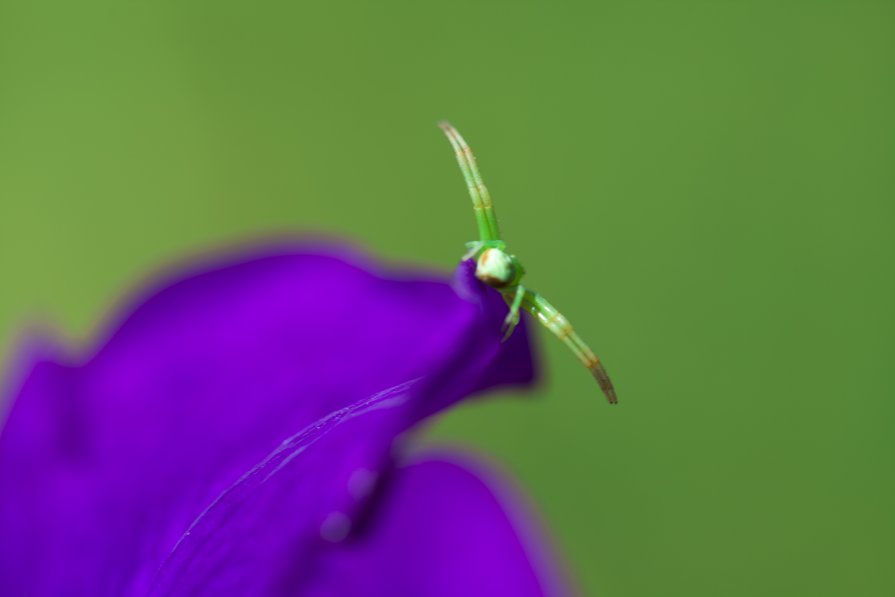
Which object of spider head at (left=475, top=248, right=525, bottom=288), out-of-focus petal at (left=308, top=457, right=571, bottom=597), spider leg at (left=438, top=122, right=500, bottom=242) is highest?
spider leg at (left=438, top=122, right=500, bottom=242)

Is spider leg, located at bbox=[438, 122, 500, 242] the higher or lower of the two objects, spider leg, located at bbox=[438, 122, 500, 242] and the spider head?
the higher

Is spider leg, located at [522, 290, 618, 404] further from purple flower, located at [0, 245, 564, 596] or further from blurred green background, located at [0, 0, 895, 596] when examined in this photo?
blurred green background, located at [0, 0, 895, 596]

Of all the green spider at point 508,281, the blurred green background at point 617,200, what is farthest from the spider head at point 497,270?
the blurred green background at point 617,200

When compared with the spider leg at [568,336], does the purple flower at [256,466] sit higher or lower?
lower

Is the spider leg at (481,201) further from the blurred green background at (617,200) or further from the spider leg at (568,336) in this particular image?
the blurred green background at (617,200)

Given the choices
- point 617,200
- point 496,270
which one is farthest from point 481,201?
point 617,200

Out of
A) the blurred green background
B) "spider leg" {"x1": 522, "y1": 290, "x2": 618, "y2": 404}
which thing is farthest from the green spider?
the blurred green background

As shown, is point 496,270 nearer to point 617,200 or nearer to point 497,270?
point 497,270
